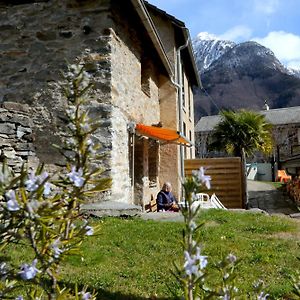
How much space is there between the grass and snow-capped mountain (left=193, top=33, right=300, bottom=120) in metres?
76.9

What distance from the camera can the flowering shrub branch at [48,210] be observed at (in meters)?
1.43

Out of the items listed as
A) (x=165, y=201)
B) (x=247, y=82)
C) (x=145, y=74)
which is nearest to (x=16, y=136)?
(x=165, y=201)

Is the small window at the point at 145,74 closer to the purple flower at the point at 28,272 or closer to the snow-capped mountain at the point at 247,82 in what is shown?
the purple flower at the point at 28,272

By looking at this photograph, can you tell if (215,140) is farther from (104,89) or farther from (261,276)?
(261,276)

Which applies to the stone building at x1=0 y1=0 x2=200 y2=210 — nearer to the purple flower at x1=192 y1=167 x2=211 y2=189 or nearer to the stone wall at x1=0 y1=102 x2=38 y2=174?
the stone wall at x1=0 y1=102 x2=38 y2=174

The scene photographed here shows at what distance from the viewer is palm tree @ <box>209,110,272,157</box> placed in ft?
67.0

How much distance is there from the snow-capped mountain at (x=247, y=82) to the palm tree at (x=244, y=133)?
6175 cm

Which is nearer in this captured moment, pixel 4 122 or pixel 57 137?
pixel 4 122

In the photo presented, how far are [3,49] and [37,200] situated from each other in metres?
7.65

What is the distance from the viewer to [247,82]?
11050 cm

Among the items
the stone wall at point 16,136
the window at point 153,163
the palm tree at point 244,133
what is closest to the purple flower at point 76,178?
the stone wall at point 16,136

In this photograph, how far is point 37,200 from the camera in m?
1.44

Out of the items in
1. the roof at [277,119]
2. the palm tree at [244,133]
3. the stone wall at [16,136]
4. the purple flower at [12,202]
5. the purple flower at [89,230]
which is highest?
the roof at [277,119]

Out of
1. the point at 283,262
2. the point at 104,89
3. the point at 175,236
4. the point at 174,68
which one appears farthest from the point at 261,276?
the point at 174,68
